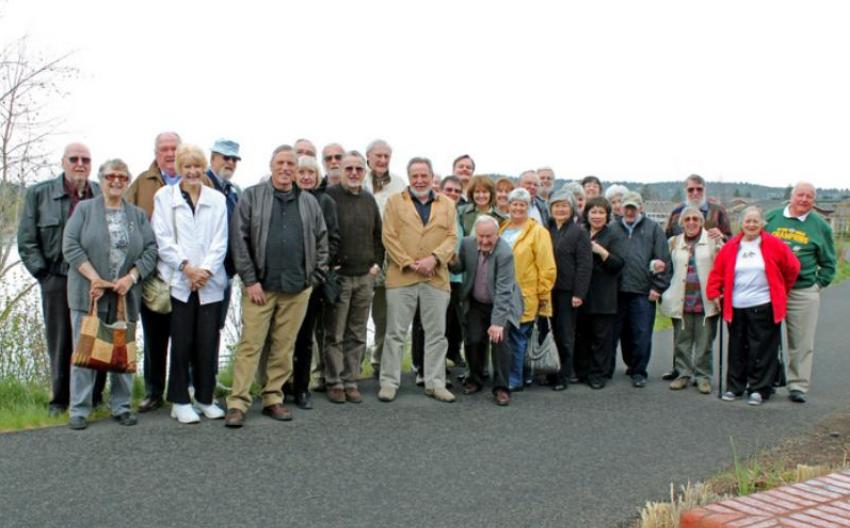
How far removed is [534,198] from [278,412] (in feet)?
12.6

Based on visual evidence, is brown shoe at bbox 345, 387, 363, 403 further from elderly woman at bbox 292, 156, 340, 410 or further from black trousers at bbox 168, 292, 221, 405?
black trousers at bbox 168, 292, 221, 405

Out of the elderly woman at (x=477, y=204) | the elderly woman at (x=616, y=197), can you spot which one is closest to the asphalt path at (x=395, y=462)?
the elderly woman at (x=477, y=204)

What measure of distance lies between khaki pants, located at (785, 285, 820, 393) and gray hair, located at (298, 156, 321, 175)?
4632 millimetres

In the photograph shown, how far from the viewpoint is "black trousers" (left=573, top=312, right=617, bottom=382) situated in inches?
323

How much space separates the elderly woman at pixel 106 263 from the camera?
19.5 feet

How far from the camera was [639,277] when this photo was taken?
830 centimetres

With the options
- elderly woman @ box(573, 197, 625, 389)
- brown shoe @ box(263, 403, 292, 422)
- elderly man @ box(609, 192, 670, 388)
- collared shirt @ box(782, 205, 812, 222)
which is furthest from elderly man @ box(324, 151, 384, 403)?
collared shirt @ box(782, 205, 812, 222)

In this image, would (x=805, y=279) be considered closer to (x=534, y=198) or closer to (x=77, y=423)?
(x=534, y=198)

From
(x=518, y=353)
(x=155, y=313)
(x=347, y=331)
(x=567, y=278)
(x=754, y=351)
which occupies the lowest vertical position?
(x=518, y=353)

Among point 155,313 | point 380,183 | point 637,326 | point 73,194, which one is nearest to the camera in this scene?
point 73,194

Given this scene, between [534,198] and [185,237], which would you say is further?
[534,198]

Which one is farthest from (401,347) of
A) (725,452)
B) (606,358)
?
(725,452)

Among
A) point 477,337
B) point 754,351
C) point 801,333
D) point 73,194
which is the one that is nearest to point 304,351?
point 477,337

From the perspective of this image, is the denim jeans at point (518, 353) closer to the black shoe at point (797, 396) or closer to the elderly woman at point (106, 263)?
the black shoe at point (797, 396)
